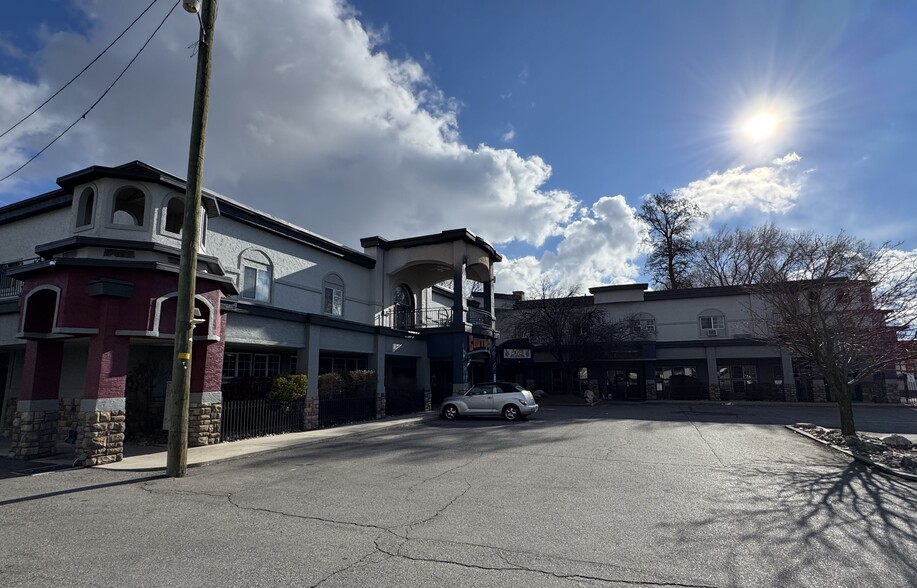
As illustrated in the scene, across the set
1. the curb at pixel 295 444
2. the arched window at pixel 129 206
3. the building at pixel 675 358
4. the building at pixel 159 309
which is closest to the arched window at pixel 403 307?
the building at pixel 159 309

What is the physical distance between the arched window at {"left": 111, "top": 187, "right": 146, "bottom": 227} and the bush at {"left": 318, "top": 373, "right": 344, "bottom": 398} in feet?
25.5

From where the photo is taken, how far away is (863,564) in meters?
4.98

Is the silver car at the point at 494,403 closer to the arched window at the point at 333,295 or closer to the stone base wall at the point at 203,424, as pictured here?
the arched window at the point at 333,295

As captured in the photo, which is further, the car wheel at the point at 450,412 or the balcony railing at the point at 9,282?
the car wheel at the point at 450,412

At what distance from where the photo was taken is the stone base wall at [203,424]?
43.1 ft

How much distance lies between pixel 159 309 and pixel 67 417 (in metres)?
4.23

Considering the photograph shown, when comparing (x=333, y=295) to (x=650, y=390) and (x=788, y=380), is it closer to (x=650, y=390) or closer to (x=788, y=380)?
(x=650, y=390)

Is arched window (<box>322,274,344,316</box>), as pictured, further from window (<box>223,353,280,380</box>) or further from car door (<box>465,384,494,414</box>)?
car door (<box>465,384,494,414</box>)

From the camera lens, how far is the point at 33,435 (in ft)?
39.2

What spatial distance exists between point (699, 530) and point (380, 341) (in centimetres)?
1678

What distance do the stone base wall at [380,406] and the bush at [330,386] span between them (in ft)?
7.58

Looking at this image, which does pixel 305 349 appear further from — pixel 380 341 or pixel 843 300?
pixel 843 300

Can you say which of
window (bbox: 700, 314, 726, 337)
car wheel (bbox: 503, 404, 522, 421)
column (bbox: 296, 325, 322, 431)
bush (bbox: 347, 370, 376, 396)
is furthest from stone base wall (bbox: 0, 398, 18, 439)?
window (bbox: 700, 314, 726, 337)

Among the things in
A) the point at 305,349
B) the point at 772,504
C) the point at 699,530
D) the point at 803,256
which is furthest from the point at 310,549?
the point at 803,256
